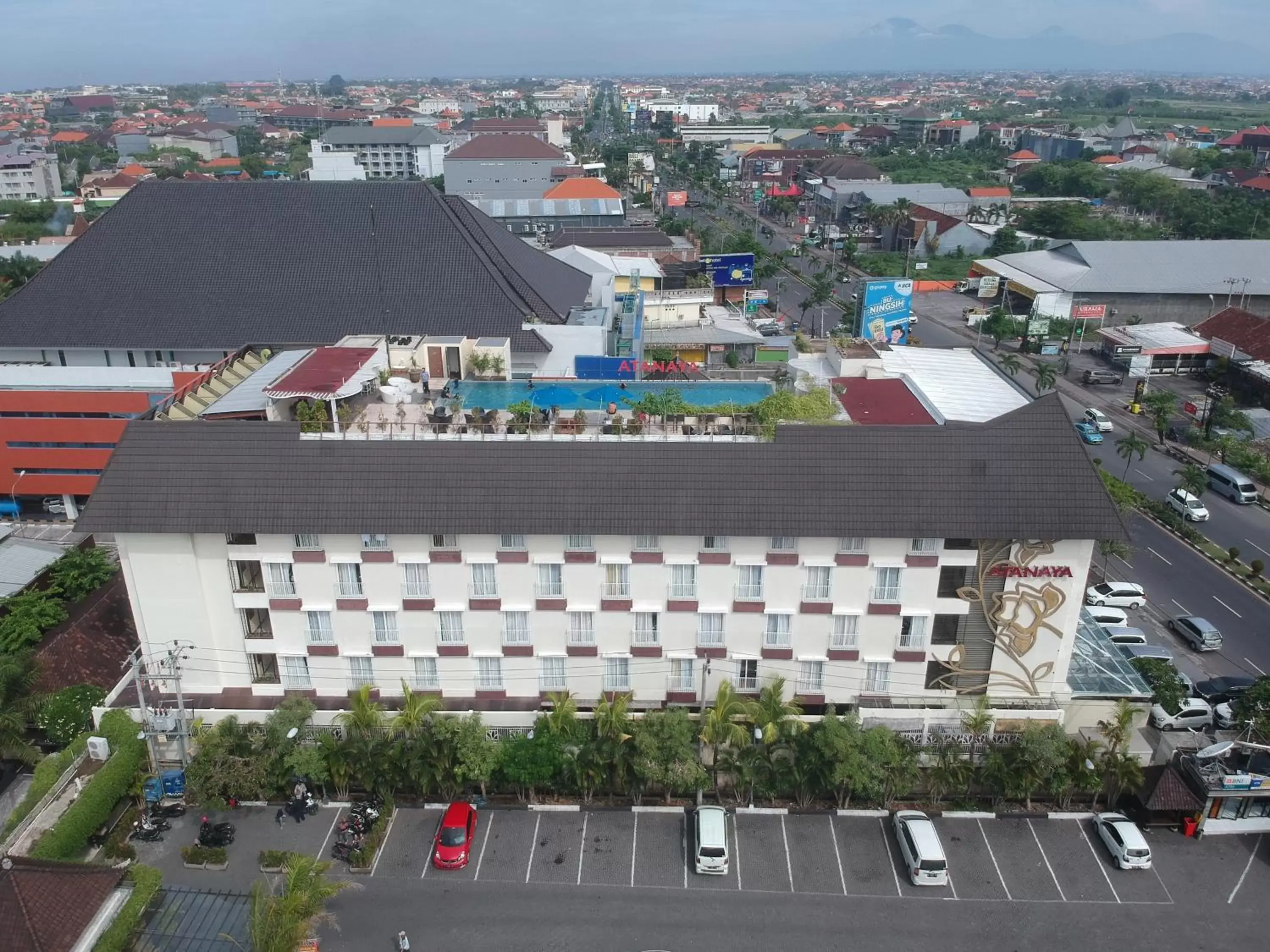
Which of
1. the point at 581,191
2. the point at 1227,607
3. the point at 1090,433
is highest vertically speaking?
the point at 581,191

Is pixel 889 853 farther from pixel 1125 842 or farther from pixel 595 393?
pixel 595 393

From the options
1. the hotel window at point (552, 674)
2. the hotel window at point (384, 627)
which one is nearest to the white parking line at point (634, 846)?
the hotel window at point (552, 674)

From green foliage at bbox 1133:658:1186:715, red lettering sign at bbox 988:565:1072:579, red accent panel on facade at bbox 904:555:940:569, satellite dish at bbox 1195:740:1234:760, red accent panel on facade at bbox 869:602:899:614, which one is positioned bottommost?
green foliage at bbox 1133:658:1186:715

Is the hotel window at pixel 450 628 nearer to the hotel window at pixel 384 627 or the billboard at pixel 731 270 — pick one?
the hotel window at pixel 384 627

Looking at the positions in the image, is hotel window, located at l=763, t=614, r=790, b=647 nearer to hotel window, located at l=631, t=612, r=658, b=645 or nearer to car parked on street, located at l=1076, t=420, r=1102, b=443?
hotel window, located at l=631, t=612, r=658, b=645

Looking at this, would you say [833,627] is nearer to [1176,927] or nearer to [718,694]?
[718,694]

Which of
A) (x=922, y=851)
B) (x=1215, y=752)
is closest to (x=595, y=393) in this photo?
(x=922, y=851)

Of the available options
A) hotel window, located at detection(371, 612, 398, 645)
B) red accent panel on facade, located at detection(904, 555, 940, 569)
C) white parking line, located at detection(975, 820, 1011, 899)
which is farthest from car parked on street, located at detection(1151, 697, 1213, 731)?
hotel window, located at detection(371, 612, 398, 645)
